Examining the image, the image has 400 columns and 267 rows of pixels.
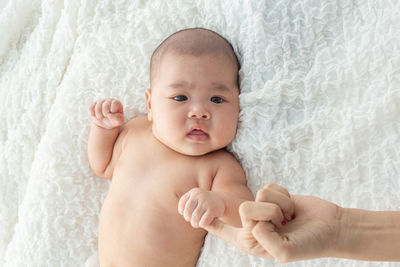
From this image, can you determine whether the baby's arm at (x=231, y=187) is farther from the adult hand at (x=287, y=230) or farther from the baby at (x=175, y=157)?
the adult hand at (x=287, y=230)

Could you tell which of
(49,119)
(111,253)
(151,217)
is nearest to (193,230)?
(151,217)

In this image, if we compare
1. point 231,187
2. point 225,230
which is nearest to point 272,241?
point 225,230

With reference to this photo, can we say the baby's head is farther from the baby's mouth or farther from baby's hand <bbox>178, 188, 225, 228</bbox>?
baby's hand <bbox>178, 188, 225, 228</bbox>

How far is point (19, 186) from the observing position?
1.57 m

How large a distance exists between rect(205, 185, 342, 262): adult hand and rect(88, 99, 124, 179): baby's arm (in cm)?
63

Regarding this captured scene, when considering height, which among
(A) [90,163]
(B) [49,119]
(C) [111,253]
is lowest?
(C) [111,253]

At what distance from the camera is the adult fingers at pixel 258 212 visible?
76cm

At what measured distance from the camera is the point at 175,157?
4.29 ft

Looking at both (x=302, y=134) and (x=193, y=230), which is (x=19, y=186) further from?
(x=302, y=134)

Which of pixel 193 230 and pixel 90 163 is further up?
pixel 90 163

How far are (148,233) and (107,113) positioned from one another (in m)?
0.37

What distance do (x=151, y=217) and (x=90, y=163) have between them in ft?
1.02

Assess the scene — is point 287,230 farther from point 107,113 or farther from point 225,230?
point 107,113

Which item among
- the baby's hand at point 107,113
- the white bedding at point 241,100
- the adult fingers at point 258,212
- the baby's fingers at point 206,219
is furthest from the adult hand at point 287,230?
the baby's hand at point 107,113
